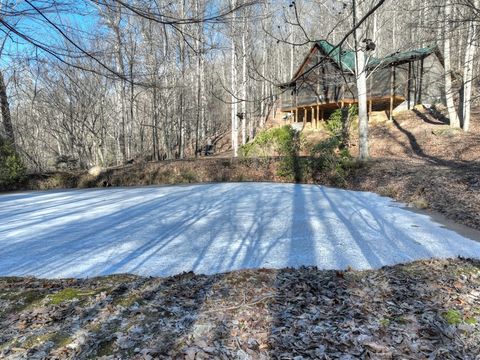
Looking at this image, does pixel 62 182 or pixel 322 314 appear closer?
pixel 322 314

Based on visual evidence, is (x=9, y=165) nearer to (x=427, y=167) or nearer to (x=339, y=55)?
(x=339, y=55)

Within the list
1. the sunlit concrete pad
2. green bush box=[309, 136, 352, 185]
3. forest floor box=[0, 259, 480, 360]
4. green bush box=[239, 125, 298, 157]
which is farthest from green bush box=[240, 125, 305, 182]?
forest floor box=[0, 259, 480, 360]

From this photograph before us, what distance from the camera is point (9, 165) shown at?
13.4m

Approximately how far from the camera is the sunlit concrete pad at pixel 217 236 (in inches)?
173

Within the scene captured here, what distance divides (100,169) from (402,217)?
12506 millimetres

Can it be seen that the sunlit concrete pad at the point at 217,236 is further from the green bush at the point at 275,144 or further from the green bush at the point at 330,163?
the green bush at the point at 275,144

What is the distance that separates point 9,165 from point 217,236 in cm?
1201

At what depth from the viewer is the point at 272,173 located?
13453 millimetres

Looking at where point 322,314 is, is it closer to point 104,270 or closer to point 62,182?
point 104,270

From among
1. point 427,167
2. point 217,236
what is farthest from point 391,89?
point 217,236

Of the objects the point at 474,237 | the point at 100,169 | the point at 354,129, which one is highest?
the point at 354,129

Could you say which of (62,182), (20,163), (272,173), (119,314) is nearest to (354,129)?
(272,173)

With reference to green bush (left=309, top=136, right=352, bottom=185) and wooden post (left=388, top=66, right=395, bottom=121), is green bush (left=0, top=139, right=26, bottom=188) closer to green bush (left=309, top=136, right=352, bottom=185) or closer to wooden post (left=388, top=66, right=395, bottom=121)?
green bush (left=309, top=136, right=352, bottom=185)

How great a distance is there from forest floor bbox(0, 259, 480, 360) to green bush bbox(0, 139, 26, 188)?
1172cm
